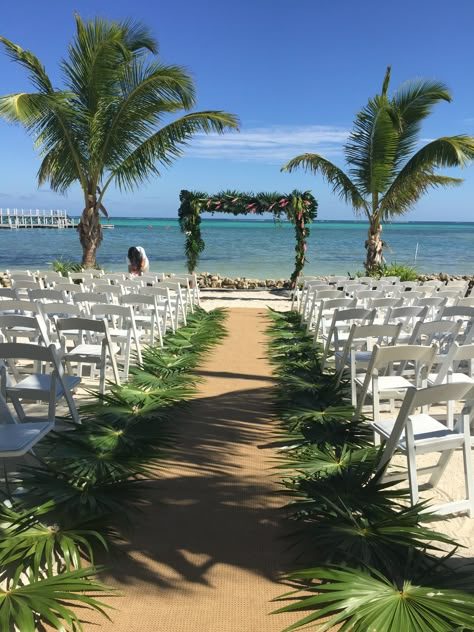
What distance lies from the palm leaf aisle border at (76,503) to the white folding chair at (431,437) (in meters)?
1.66

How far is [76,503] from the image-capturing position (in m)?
2.90

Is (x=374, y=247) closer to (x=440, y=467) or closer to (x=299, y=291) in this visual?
(x=299, y=291)

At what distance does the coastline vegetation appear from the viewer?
210 cm

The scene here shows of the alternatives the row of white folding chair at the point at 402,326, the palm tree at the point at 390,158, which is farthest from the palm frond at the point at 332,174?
the row of white folding chair at the point at 402,326

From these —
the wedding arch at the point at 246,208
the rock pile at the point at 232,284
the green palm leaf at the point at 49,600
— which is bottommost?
the green palm leaf at the point at 49,600

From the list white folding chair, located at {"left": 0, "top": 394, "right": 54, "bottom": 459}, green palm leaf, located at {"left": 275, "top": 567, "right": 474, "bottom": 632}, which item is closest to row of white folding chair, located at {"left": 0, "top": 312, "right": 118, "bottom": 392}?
white folding chair, located at {"left": 0, "top": 394, "right": 54, "bottom": 459}

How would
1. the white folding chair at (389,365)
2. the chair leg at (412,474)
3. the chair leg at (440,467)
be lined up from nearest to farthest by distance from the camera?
1. the chair leg at (412,474)
2. the chair leg at (440,467)
3. the white folding chair at (389,365)

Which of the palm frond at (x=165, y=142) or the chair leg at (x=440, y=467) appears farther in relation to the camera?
the palm frond at (x=165, y=142)

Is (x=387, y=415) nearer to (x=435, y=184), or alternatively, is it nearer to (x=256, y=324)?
(x=256, y=324)

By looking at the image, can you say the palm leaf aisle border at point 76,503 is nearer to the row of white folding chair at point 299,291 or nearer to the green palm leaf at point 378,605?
the green palm leaf at point 378,605

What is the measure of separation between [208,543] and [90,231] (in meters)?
12.2

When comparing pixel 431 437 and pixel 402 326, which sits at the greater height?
pixel 402 326

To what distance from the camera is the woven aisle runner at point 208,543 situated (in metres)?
2.25

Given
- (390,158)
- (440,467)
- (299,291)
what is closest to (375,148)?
(390,158)
